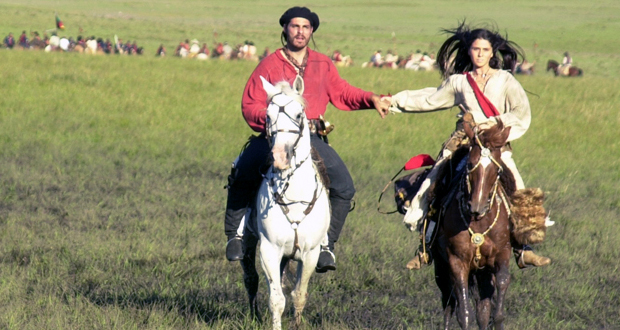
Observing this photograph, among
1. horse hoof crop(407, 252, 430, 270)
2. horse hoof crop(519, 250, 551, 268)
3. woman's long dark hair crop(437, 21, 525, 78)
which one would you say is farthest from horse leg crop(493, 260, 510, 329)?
woman's long dark hair crop(437, 21, 525, 78)

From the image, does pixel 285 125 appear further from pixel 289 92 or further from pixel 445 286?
pixel 445 286

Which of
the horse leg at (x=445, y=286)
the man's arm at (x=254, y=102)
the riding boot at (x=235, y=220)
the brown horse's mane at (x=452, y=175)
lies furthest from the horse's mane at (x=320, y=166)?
the horse leg at (x=445, y=286)

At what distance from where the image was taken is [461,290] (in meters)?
6.64

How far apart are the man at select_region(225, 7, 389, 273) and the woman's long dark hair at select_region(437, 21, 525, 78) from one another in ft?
4.21

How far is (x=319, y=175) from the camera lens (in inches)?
270

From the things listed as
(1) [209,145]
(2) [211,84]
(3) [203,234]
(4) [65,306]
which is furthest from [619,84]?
(4) [65,306]

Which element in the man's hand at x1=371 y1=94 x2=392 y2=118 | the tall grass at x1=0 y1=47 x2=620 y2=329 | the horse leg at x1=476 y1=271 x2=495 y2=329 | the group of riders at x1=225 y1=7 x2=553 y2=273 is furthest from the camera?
the tall grass at x1=0 y1=47 x2=620 y2=329

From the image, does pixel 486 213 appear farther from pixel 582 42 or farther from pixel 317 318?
pixel 582 42

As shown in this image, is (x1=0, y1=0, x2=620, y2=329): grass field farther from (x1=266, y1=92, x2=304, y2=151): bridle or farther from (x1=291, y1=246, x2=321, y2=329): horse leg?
(x1=266, y1=92, x2=304, y2=151): bridle

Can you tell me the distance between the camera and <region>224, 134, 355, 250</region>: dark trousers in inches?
281

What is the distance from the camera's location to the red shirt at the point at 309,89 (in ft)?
23.1

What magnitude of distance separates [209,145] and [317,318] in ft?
35.9

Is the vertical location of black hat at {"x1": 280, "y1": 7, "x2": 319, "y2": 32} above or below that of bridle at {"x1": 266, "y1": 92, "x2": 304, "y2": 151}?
above

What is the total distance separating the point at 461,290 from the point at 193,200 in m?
7.20
